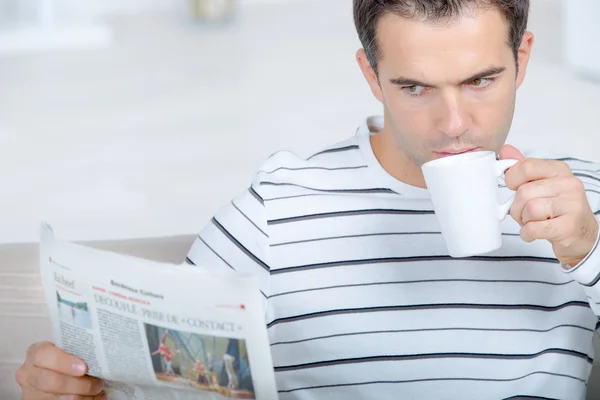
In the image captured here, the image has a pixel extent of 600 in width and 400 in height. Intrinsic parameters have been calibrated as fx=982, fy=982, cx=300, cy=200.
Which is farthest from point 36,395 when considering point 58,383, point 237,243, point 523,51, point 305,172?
point 523,51

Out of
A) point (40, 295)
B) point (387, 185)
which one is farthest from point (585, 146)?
point (40, 295)

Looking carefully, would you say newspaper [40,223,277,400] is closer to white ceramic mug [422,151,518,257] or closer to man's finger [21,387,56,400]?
man's finger [21,387,56,400]

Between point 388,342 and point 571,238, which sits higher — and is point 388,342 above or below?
below

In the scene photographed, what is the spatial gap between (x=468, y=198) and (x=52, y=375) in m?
0.54

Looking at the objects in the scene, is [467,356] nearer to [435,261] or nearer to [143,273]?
[435,261]

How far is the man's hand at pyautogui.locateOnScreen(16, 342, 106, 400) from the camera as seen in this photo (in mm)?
1177

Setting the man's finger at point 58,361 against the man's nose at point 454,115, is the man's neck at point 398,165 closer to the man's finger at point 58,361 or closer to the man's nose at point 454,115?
the man's nose at point 454,115

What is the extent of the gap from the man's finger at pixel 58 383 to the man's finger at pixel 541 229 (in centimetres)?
55

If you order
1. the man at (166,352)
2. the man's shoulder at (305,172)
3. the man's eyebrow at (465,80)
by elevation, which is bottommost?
the man at (166,352)

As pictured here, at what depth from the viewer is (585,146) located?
3334mm

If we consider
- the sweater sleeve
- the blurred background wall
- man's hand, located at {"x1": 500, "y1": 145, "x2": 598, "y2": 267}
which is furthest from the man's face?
the blurred background wall

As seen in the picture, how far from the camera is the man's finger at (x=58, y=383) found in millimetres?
1177

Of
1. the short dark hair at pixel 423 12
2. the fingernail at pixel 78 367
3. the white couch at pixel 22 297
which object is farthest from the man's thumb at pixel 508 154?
the fingernail at pixel 78 367

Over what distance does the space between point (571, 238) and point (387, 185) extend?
12.2 inches
